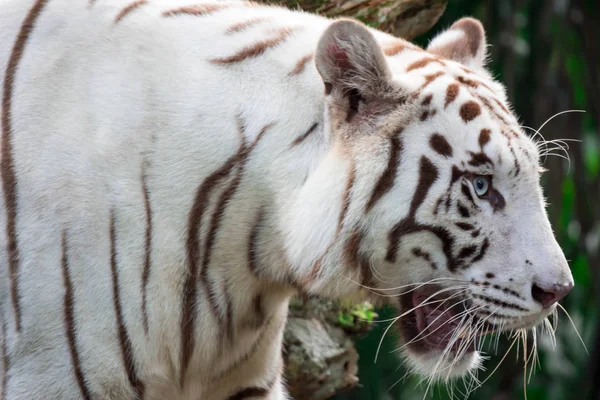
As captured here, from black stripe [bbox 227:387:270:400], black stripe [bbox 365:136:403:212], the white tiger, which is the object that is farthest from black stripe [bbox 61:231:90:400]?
black stripe [bbox 365:136:403:212]

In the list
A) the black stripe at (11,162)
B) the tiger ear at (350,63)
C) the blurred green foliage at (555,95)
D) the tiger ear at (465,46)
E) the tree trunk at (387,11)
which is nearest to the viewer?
the tiger ear at (350,63)

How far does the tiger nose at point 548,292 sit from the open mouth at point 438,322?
0.50 ft

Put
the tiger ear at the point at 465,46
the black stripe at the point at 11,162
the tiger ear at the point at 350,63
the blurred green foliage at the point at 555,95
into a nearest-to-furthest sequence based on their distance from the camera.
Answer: the tiger ear at the point at 350,63, the black stripe at the point at 11,162, the tiger ear at the point at 465,46, the blurred green foliage at the point at 555,95

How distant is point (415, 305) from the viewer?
210 cm

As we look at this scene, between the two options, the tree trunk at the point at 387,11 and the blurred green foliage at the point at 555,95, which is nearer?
the tree trunk at the point at 387,11

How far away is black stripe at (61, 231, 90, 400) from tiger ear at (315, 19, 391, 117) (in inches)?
26.7

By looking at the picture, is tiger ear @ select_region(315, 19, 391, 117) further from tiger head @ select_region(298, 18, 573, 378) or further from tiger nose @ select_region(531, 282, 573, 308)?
tiger nose @ select_region(531, 282, 573, 308)

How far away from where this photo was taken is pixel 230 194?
6.73ft

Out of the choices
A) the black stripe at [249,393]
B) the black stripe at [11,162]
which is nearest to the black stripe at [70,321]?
the black stripe at [11,162]

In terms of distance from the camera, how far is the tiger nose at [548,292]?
1.92 m

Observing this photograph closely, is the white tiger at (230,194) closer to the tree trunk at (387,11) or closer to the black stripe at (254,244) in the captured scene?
the black stripe at (254,244)

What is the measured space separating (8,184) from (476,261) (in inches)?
41.8

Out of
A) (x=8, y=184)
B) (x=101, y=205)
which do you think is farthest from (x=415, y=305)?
(x=8, y=184)

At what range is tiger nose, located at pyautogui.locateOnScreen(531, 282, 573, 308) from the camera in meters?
1.92
